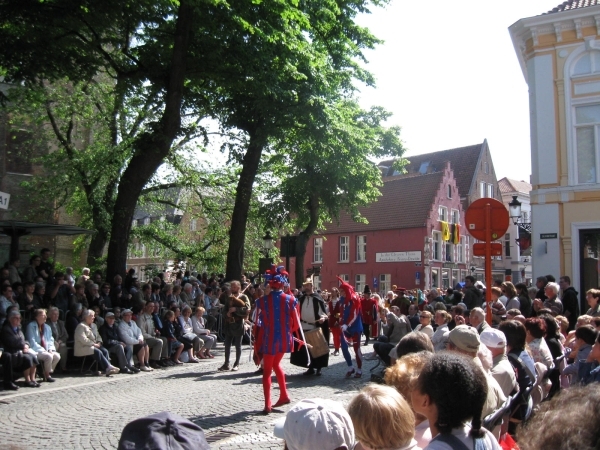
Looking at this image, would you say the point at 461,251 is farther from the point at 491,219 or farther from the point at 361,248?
the point at 491,219

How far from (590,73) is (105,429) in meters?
15.7

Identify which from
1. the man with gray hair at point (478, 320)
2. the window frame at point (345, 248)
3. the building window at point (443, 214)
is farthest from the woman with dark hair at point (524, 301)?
the window frame at point (345, 248)

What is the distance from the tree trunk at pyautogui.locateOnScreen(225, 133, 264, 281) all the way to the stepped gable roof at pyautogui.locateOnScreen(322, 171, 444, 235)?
92.8 ft

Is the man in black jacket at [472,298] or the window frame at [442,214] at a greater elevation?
the window frame at [442,214]

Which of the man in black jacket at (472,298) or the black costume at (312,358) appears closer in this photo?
the black costume at (312,358)

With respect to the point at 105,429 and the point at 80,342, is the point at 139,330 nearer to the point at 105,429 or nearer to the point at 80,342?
the point at 80,342

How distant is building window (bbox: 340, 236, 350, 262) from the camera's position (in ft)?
177

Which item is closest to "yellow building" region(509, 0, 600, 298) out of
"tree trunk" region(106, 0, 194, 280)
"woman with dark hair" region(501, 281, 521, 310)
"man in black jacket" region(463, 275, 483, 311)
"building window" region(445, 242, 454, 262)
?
"man in black jacket" region(463, 275, 483, 311)

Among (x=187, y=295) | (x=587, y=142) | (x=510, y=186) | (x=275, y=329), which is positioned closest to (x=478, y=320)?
(x=275, y=329)

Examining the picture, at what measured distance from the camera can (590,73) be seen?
1759cm

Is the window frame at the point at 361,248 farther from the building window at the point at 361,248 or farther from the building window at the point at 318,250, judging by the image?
the building window at the point at 318,250

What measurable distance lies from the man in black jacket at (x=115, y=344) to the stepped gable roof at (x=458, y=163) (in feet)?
144

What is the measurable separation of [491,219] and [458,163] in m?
51.8

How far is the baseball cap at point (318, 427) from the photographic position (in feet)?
9.54
